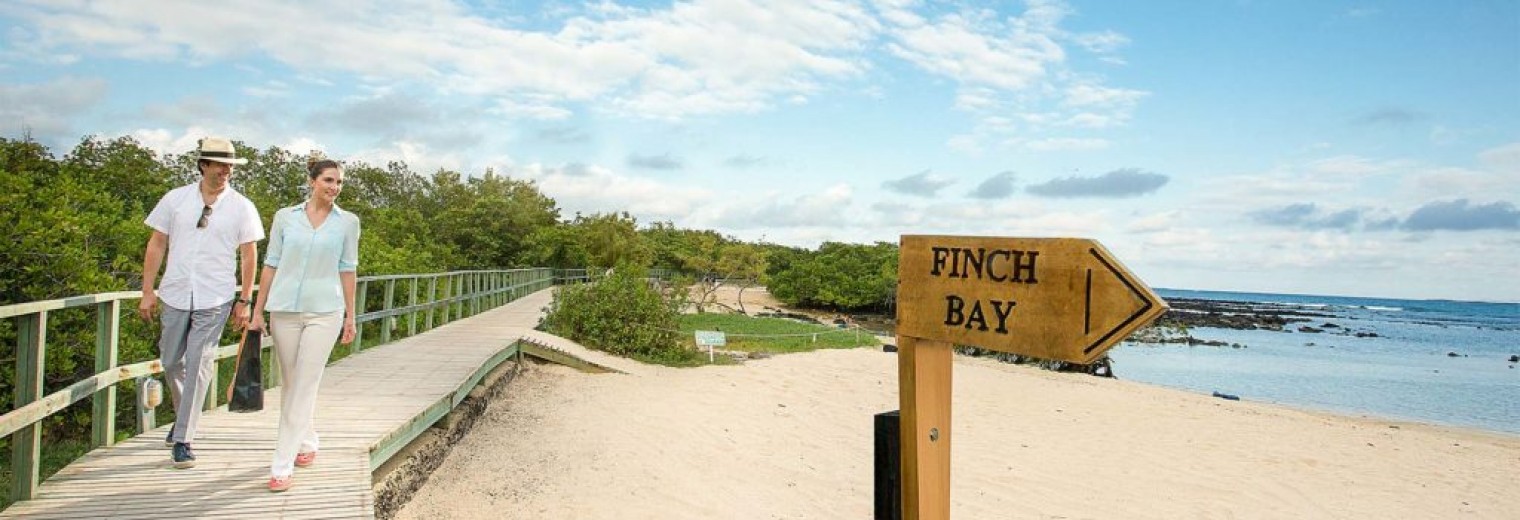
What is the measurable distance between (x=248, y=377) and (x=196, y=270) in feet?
2.10

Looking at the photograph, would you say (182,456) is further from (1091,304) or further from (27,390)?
(1091,304)

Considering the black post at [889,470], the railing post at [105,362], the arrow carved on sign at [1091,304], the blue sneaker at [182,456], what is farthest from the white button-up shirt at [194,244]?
the arrow carved on sign at [1091,304]

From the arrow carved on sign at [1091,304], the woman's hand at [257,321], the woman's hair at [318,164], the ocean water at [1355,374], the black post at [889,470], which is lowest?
the ocean water at [1355,374]

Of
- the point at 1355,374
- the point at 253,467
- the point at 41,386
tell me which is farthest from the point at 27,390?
the point at 1355,374

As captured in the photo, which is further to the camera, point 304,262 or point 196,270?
point 196,270

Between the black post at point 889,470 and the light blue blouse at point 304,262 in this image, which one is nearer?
the black post at point 889,470

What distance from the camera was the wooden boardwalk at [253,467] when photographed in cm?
417

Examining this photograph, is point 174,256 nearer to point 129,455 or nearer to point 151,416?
point 129,455

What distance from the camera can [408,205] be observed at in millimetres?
55688

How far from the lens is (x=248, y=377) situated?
15.4ft

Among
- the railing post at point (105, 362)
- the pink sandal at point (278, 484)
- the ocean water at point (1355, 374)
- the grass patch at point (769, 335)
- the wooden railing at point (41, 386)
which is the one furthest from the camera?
the ocean water at point (1355, 374)

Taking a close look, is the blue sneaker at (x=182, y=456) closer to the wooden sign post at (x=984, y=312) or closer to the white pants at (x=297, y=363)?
the white pants at (x=297, y=363)

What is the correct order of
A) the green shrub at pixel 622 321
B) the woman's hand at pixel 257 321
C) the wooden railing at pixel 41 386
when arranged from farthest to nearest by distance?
the green shrub at pixel 622 321
the woman's hand at pixel 257 321
the wooden railing at pixel 41 386

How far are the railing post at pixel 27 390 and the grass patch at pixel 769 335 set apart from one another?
12.7m
